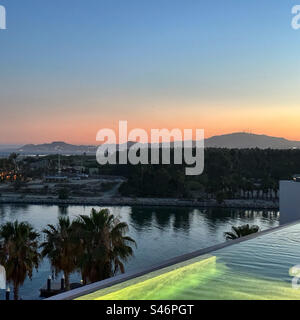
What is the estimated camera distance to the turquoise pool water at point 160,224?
20.4m

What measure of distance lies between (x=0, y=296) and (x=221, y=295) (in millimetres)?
11255

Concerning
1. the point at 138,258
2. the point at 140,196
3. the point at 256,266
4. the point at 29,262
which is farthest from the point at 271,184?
the point at 256,266

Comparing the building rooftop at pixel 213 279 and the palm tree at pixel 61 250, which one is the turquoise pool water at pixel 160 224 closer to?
the palm tree at pixel 61 250

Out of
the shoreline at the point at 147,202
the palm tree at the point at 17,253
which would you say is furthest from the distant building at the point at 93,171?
the palm tree at the point at 17,253

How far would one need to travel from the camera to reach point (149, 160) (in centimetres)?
6378

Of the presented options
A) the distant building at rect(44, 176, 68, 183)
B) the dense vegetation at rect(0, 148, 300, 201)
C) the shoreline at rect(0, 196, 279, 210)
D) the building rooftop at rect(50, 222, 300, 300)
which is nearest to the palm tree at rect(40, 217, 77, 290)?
the building rooftop at rect(50, 222, 300, 300)

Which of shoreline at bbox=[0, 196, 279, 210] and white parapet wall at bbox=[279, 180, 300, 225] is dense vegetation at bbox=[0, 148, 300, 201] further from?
white parapet wall at bbox=[279, 180, 300, 225]

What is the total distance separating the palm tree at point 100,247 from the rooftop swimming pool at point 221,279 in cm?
407

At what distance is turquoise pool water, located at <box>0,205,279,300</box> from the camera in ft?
67.1
